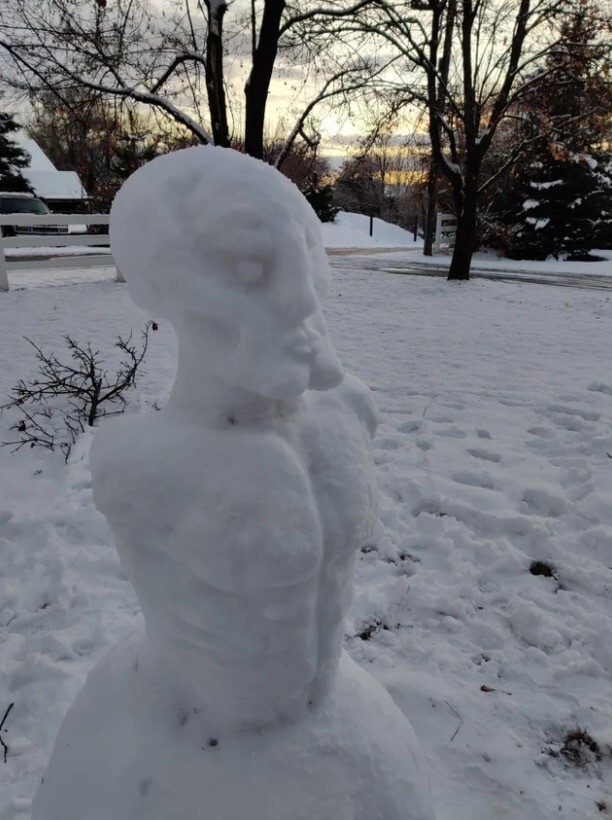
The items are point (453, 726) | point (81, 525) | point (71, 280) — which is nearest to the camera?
point (453, 726)

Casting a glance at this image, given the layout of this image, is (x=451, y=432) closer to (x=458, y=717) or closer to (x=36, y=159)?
(x=458, y=717)

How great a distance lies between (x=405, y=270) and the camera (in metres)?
15.6

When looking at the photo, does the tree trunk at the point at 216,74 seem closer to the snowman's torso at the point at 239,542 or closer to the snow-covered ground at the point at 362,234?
the snowman's torso at the point at 239,542

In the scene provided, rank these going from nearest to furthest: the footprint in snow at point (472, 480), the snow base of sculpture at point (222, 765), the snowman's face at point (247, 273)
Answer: the snowman's face at point (247, 273)
the snow base of sculpture at point (222, 765)
the footprint in snow at point (472, 480)

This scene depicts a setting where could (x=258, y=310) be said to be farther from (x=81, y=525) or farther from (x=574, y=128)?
(x=574, y=128)

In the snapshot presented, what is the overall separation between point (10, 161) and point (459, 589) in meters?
28.9

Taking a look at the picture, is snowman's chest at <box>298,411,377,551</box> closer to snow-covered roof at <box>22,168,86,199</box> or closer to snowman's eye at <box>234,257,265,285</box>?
snowman's eye at <box>234,257,265,285</box>

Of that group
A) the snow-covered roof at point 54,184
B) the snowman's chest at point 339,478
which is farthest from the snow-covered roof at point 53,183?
the snowman's chest at point 339,478

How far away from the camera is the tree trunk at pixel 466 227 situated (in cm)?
1198

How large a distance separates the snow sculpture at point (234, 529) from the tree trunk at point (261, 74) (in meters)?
8.66

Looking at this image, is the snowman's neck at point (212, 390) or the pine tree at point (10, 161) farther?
the pine tree at point (10, 161)

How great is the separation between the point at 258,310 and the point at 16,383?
199 inches

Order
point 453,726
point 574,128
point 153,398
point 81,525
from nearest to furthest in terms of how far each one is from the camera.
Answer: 1. point 453,726
2. point 81,525
3. point 153,398
4. point 574,128

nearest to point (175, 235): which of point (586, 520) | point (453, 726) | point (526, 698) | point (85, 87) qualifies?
point (453, 726)
